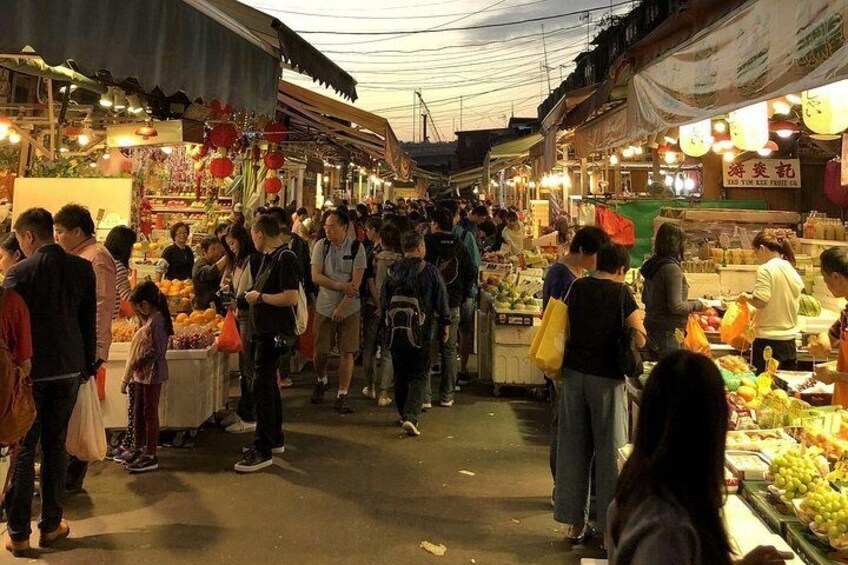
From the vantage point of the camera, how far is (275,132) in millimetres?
12117

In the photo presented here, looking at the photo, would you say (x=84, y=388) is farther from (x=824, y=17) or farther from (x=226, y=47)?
(x=824, y=17)

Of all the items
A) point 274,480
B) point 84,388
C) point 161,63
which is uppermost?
point 161,63

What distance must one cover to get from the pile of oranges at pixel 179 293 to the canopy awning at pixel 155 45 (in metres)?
4.38

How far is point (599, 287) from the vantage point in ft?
14.4

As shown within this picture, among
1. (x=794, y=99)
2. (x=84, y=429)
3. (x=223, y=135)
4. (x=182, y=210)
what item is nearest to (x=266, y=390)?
(x=84, y=429)

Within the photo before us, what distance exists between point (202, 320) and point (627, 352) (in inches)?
187

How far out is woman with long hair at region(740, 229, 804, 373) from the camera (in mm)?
6121

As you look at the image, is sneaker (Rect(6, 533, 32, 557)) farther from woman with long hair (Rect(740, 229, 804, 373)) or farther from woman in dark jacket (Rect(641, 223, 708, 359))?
woman with long hair (Rect(740, 229, 804, 373))

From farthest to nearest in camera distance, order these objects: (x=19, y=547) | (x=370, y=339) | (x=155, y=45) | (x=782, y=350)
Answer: (x=370, y=339)
(x=782, y=350)
(x=19, y=547)
(x=155, y=45)

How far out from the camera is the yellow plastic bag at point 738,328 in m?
6.05

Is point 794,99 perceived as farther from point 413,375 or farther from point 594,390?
point 413,375

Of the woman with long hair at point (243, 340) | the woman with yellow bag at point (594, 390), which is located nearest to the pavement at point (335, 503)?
the woman with long hair at point (243, 340)

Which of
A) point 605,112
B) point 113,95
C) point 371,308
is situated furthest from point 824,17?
point 113,95

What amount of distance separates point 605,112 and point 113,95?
6541mm
